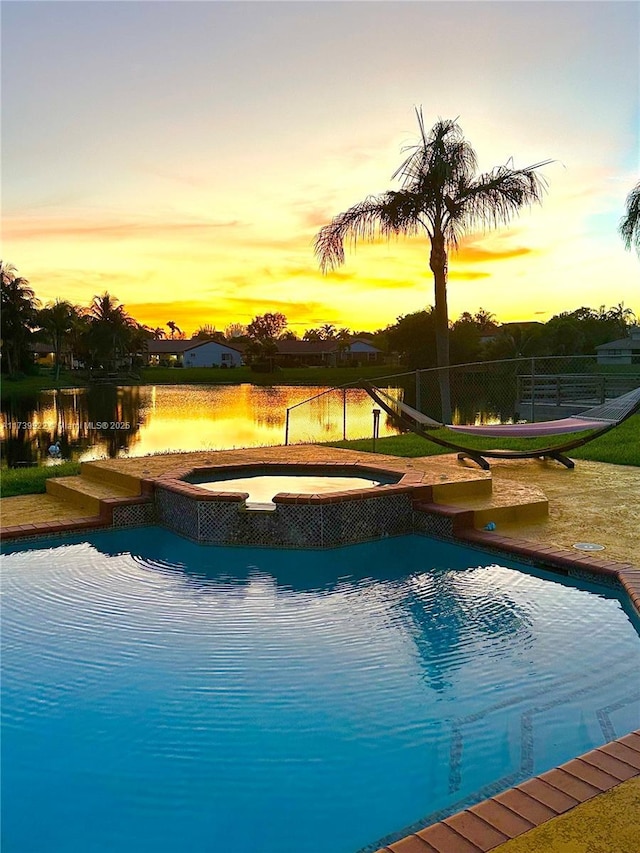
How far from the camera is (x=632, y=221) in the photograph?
731 inches

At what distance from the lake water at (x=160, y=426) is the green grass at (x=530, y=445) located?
0.89 metres

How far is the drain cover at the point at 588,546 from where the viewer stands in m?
5.20

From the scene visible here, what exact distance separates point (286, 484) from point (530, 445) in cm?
510

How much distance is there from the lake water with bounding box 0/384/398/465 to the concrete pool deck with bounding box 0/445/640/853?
11.7 feet

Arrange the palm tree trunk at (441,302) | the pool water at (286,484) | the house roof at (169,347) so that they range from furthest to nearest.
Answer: the house roof at (169,347) < the palm tree trunk at (441,302) < the pool water at (286,484)

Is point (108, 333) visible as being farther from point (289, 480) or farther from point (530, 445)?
point (289, 480)

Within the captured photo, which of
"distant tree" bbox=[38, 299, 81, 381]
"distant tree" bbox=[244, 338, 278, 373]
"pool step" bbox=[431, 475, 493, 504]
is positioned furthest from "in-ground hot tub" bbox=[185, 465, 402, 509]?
"distant tree" bbox=[244, 338, 278, 373]

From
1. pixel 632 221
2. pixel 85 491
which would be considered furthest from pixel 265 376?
pixel 85 491

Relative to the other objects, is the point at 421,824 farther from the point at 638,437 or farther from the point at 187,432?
the point at 187,432

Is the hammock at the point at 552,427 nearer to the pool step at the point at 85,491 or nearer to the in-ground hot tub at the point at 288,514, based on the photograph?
the in-ground hot tub at the point at 288,514

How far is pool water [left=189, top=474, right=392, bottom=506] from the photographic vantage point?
6852 millimetres

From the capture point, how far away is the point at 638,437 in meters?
11.3

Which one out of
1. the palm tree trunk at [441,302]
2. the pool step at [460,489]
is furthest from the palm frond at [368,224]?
the pool step at [460,489]

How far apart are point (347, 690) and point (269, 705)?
39 cm
